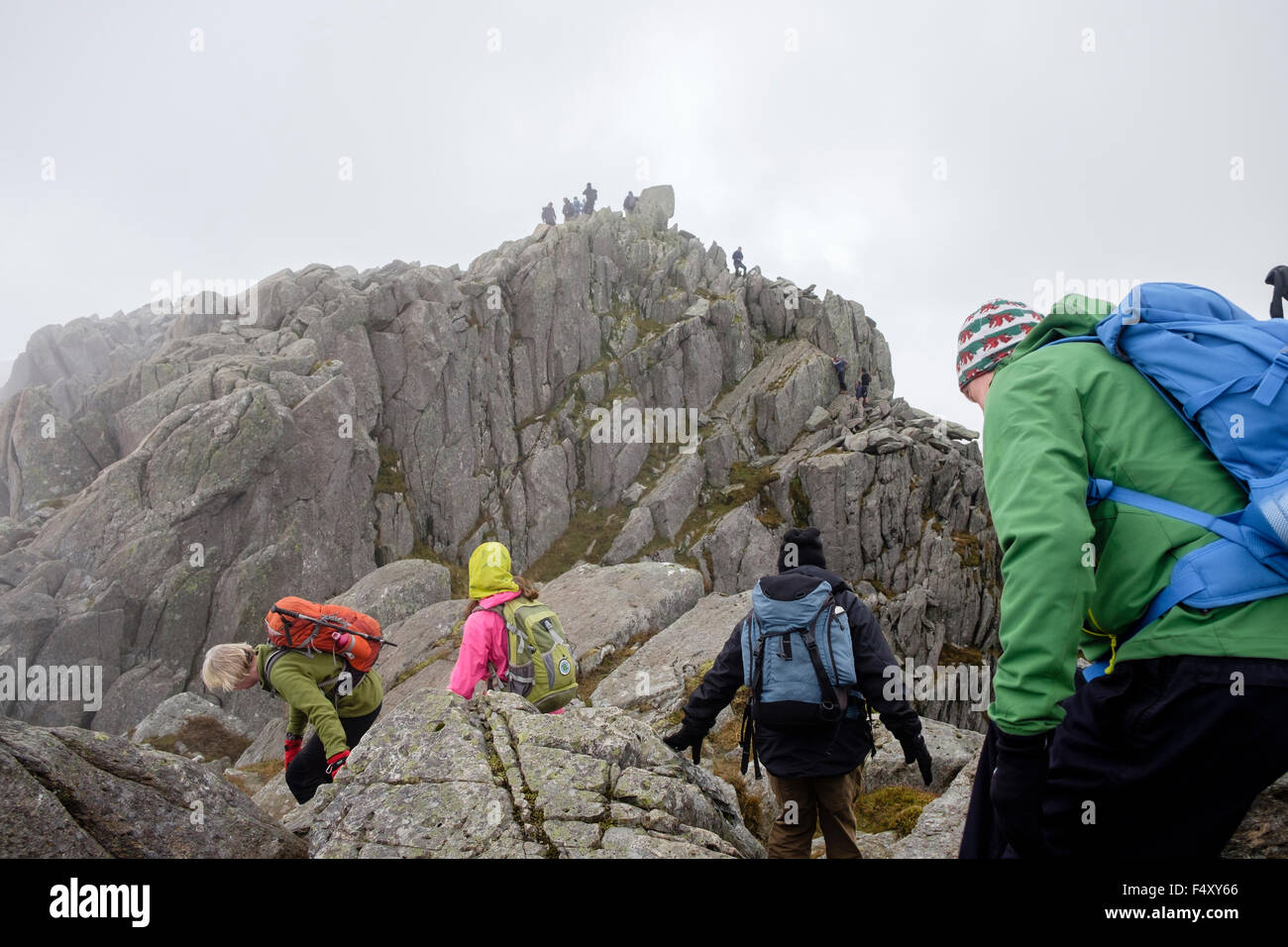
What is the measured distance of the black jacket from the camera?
8156 mm

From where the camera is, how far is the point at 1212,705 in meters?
3.68

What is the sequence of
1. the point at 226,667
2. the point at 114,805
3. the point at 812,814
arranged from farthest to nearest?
1. the point at 226,667
2. the point at 812,814
3. the point at 114,805

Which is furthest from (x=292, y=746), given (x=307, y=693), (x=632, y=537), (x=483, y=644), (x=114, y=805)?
(x=632, y=537)

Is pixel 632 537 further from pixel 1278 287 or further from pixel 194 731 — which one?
pixel 1278 287

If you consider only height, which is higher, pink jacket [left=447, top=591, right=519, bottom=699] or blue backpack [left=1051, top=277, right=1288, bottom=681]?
blue backpack [left=1051, top=277, right=1288, bottom=681]

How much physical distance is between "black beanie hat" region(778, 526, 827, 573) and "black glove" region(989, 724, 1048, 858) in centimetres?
A: 456

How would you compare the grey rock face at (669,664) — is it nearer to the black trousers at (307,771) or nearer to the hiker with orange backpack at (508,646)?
the hiker with orange backpack at (508,646)

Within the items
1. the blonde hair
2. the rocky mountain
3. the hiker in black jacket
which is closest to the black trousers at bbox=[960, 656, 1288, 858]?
the hiker in black jacket

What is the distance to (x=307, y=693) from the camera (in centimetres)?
1019

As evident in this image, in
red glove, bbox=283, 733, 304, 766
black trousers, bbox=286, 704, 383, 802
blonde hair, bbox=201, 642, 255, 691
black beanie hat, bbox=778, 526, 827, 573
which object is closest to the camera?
black beanie hat, bbox=778, 526, 827, 573

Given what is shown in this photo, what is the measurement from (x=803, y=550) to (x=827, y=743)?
2.50 metres

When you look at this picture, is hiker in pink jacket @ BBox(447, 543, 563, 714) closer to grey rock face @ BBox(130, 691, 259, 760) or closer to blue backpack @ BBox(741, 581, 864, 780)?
blue backpack @ BBox(741, 581, 864, 780)

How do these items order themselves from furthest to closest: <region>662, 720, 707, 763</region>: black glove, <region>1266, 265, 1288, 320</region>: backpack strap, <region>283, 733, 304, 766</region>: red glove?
<region>283, 733, 304, 766</region>: red glove → <region>662, 720, 707, 763</region>: black glove → <region>1266, 265, 1288, 320</region>: backpack strap

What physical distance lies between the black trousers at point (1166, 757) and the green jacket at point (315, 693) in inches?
371
